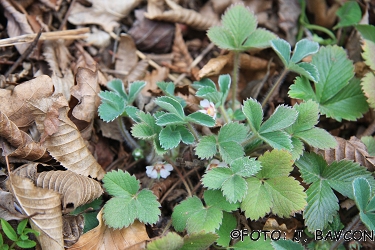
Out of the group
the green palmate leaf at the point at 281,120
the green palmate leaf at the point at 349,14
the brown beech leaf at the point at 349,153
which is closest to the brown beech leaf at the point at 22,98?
the green palmate leaf at the point at 281,120

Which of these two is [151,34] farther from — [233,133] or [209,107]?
[233,133]

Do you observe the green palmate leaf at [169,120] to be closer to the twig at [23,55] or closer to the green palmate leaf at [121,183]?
the green palmate leaf at [121,183]

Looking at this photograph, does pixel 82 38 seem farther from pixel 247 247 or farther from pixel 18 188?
pixel 247 247

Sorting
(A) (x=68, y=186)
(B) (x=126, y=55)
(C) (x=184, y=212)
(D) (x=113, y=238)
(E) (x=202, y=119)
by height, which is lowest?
(D) (x=113, y=238)

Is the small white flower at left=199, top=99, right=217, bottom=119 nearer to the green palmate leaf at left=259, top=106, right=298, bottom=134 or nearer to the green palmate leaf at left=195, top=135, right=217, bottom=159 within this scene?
the green palmate leaf at left=195, top=135, right=217, bottom=159

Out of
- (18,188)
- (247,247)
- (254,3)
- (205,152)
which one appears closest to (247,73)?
(254,3)

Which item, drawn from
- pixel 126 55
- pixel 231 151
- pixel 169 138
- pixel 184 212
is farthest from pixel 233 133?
pixel 126 55
